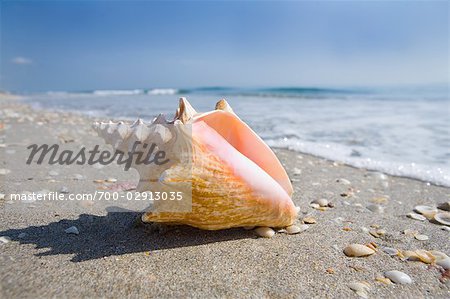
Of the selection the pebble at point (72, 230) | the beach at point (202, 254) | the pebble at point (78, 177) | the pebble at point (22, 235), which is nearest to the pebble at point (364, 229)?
the beach at point (202, 254)

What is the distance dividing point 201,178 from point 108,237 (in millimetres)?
759

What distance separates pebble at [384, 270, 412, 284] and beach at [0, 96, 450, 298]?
Result: 1.6 inches

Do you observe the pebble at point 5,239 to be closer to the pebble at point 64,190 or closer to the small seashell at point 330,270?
the pebble at point 64,190

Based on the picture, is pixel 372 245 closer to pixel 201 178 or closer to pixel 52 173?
pixel 201 178

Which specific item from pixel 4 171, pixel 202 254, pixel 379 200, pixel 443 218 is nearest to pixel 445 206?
pixel 443 218

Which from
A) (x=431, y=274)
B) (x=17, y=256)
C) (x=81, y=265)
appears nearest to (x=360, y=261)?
(x=431, y=274)

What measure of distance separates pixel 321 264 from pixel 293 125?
622cm

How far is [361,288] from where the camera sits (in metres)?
1.79

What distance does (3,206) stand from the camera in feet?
8.64

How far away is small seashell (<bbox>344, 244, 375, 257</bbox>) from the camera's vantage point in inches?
83.6

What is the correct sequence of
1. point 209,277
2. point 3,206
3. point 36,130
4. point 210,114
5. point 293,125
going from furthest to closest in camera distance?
point 293,125 → point 36,130 → point 3,206 → point 210,114 → point 209,277

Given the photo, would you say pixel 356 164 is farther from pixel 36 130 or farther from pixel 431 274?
pixel 36 130

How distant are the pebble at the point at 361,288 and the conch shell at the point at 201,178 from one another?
63 centimetres

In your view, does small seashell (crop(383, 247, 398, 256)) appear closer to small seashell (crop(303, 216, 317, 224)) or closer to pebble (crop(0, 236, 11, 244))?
small seashell (crop(303, 216, 317, 224))
